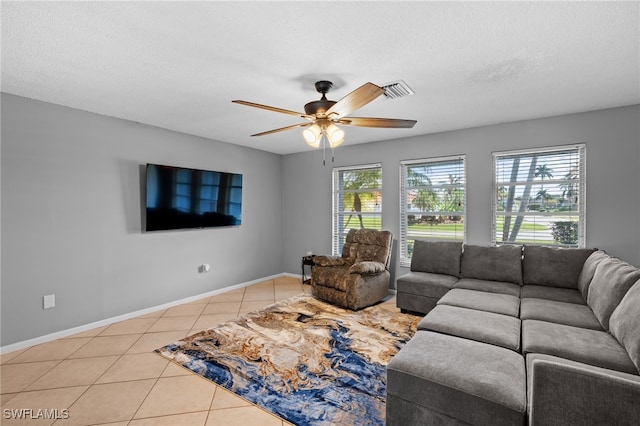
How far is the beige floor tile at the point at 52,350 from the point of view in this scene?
2.76m

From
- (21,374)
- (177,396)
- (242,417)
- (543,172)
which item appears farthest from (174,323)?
(543,172)

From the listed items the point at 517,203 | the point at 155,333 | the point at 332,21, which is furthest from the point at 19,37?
the point at 517,203

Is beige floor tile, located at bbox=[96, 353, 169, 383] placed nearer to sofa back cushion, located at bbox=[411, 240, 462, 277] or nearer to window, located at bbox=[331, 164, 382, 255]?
sofa back cushion, located at bbox=[411, 240, 462, 277]

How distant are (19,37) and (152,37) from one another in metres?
0.88

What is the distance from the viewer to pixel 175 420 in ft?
6.30

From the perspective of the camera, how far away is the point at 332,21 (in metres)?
1.81

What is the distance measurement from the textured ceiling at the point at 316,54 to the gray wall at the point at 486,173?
12.0 inches

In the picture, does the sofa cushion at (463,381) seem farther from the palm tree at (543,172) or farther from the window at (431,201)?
the palm tree at (543,172)

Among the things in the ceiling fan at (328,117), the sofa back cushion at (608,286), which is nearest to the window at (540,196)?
the sofa back cushion at (608,286)

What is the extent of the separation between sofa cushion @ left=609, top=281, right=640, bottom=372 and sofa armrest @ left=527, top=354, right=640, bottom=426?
1.00 ft

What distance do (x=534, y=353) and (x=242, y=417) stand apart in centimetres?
193

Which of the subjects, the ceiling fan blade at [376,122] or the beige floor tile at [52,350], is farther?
the beige floor tile at [52,350]

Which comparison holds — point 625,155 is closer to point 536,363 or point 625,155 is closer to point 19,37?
point 536,363

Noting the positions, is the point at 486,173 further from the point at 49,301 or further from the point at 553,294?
the point at 49,301
